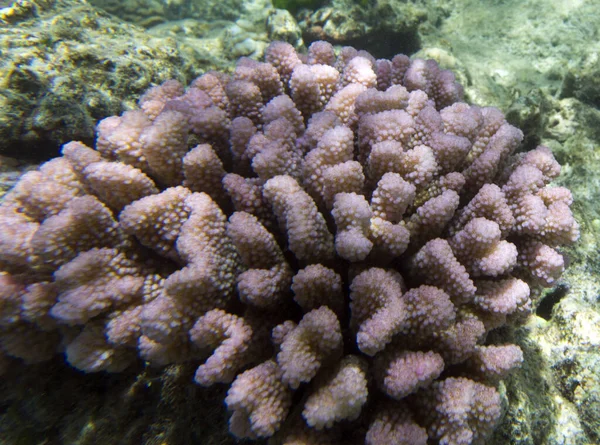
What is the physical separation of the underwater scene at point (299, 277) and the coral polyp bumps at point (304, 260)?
0.01 metres

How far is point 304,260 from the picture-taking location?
5.65 feet

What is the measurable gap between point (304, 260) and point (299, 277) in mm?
151

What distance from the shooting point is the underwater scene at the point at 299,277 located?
5.06 ft

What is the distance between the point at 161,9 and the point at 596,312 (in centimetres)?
1101

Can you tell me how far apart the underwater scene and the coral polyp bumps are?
11mm

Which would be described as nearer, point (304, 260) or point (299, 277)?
point (299, 277)

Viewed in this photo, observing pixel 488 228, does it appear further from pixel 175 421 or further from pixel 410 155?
pixel 175 421

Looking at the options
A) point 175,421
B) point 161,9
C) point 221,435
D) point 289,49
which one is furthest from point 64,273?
point 161,9

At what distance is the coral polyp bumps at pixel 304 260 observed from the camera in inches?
59.7

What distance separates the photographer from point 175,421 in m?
1.81

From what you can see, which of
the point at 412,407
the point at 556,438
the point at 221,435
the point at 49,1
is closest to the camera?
the point at 412,407

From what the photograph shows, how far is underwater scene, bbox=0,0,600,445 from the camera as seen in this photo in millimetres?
1543

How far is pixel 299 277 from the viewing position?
1.59 meters

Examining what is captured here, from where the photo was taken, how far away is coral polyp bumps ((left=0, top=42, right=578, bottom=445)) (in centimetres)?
152
